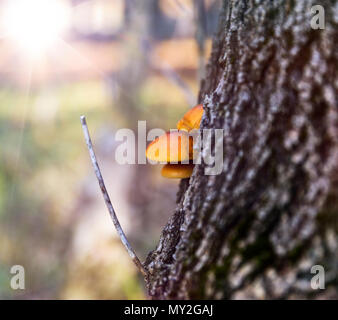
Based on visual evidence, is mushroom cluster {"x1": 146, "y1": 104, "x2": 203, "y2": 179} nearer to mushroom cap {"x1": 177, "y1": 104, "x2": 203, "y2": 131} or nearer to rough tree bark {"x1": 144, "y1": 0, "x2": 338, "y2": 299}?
mushroom cap {"x1": 177, "y1": 104, "x2": 203, "y2": 131}

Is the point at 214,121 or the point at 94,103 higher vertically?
the point at 94,103

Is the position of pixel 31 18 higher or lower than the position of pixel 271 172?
higher

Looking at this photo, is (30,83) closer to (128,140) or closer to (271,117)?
(128,140)

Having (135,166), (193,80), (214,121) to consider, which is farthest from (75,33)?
(214,121)

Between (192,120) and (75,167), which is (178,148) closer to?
(192,120)

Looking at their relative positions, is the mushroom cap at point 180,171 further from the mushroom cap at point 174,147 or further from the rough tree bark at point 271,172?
the rough tree bark at point 271,172

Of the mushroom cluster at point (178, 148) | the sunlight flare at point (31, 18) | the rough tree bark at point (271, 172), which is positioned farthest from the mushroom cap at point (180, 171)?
the sunlight flare at point (31, 18)

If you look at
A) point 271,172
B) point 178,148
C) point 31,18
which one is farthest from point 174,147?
point 31,18
